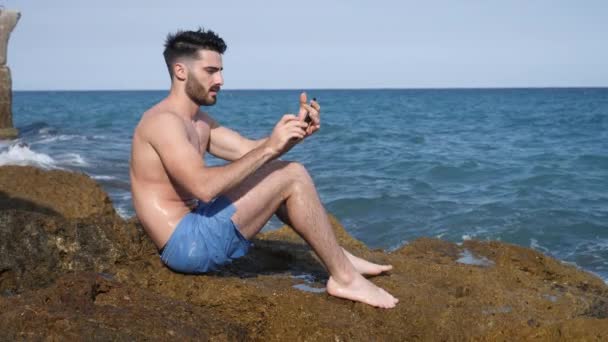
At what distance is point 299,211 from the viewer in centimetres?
390

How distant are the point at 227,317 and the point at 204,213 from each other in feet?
2.19

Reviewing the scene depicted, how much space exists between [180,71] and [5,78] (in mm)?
19651

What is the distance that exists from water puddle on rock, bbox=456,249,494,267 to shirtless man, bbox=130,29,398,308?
1660 millimetres


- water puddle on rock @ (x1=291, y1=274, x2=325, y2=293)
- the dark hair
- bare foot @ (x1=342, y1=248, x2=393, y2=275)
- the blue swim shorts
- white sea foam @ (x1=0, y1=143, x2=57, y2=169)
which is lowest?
white sea foam @ (x1=0, y1=143, x2=57, y2=169)

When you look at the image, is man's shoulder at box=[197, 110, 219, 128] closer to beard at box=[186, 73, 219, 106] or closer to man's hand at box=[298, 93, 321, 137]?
beard at box=[186, 73, 219, 106]

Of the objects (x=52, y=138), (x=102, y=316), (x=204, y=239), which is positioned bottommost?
(x=52, y=138)

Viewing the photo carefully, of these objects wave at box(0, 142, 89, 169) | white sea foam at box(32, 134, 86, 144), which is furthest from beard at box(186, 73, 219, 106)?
white sea foam at box(32, 134, 86, 144)

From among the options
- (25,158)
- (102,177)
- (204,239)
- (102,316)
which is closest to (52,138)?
(25,158)

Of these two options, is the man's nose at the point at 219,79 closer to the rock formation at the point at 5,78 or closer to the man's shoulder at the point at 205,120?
the man's shoulder at the point at 205,120

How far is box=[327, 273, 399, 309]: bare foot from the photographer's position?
3826mm

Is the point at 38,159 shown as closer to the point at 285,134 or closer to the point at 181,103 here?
the point at 181,103

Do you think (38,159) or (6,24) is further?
(6,24)

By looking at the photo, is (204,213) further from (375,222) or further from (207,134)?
(375,222)

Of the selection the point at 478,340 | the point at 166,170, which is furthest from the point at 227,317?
the point at 478,340
